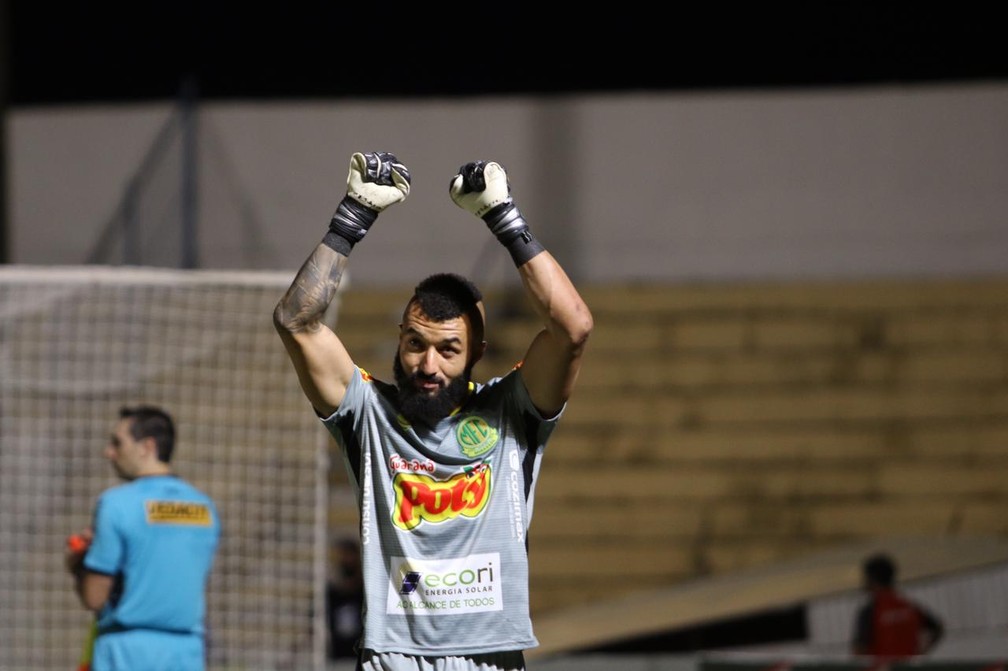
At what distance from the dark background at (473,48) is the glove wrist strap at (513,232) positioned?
1050 centimetres

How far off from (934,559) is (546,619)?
281 cm

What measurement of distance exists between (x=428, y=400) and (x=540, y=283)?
1.23ft

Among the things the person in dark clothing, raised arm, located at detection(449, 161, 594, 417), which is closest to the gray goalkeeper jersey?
raised arm, located at detection(449, 161, 594, 417)

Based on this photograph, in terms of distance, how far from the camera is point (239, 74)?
13945 millimetres

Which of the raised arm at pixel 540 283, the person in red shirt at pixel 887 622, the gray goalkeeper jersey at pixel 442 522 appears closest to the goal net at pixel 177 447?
the person in red shirt at pixel 887 622

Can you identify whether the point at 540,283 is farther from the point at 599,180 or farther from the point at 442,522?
the point at 599,180

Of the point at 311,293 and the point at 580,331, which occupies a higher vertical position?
the point at 311,293

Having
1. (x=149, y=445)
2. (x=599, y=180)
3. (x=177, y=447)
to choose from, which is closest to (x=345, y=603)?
(x=177, y=447)

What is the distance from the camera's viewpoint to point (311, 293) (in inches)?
131

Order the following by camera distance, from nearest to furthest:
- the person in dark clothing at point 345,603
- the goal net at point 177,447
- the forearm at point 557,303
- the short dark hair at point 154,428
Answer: the forearm at point 557,303 < the short dark hair at point 154,428 < the goal net at point 177,447 < the person in dark clothing at point 345,603

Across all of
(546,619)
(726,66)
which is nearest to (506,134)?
(726,66)

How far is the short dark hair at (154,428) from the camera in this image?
546 cm

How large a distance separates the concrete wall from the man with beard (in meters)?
9.80

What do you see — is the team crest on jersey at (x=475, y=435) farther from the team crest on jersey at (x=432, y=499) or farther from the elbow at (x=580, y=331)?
the elbow at (x=580, y=331)
